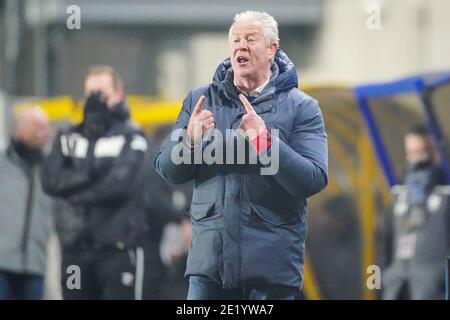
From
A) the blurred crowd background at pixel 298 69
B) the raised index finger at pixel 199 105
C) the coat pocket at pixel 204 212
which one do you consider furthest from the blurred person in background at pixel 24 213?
the raised index finger at pixel 199 105

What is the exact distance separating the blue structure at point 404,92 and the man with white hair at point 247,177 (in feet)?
12.9

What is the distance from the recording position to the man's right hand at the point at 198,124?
586cm

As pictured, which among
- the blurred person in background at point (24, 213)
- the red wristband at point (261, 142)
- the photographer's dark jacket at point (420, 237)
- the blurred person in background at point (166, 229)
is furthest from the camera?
the blurred person in background at point (24, 213)

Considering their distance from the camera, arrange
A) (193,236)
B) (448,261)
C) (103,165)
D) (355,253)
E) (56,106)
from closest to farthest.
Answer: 1. (193,236)
2. (448,261)
3. (103,165)
4. (355,253)
5. (56,106)

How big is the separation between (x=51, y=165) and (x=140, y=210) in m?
0.55

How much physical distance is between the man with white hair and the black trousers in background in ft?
6.56

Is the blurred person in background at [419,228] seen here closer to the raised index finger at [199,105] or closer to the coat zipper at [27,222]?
the coat zipper at [27,222]

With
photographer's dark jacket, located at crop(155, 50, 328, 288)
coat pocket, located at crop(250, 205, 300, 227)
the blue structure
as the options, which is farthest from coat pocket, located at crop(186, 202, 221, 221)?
the blue structure

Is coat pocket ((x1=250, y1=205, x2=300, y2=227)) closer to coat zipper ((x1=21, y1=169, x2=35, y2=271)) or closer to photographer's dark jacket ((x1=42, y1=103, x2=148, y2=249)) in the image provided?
photographer's dark jacket ((x1=42, y1=103, x2=148, y2=249))

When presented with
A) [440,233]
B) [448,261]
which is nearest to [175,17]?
[440,233]

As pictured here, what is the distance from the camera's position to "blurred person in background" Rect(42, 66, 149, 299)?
8.10m

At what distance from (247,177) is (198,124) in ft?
0.93

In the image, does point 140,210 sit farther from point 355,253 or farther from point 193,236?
point 355,253
